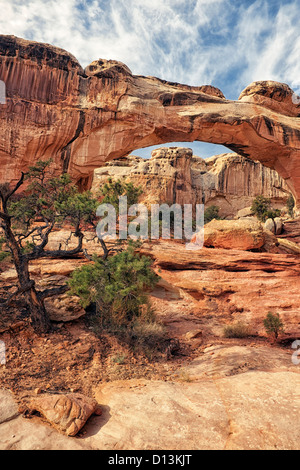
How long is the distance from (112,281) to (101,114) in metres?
12.4

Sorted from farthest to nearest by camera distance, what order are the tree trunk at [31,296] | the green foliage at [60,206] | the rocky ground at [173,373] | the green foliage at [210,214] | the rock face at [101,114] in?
1. the green foliage at [210,214]
2. the rock face at [101,114]
3. the green foliage at [60,206]
4. the tree trunk at [31,296]
5. the rocky ground at [173,373]

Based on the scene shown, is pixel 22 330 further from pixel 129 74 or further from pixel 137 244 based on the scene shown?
pixel 129 74

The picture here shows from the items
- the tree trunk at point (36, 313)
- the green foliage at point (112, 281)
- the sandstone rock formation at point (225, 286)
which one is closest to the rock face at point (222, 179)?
the sandstone rock formation at point (225, 286)

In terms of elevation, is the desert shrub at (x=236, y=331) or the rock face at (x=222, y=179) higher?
the rock face at (x=222, y=179)

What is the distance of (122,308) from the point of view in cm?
780

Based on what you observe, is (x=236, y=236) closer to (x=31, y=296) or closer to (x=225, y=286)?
(x=225, y=286)

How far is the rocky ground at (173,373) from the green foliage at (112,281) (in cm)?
71

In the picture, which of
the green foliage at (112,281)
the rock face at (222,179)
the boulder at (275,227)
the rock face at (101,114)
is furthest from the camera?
the rock face at (222,179)

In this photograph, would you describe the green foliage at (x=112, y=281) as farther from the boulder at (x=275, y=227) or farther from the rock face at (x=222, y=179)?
the rock face at (x=222, y=179)

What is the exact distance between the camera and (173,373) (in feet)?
18.4

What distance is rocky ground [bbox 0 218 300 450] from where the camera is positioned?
3213mm

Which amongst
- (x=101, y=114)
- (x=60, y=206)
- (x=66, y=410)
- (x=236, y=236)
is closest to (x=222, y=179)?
(x=236, y=236)

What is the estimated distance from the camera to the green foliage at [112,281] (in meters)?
6.41

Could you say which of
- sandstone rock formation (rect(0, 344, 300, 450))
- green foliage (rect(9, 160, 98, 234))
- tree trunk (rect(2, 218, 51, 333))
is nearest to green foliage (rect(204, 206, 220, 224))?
green foliage (rect(9, 160, 98, 234))
